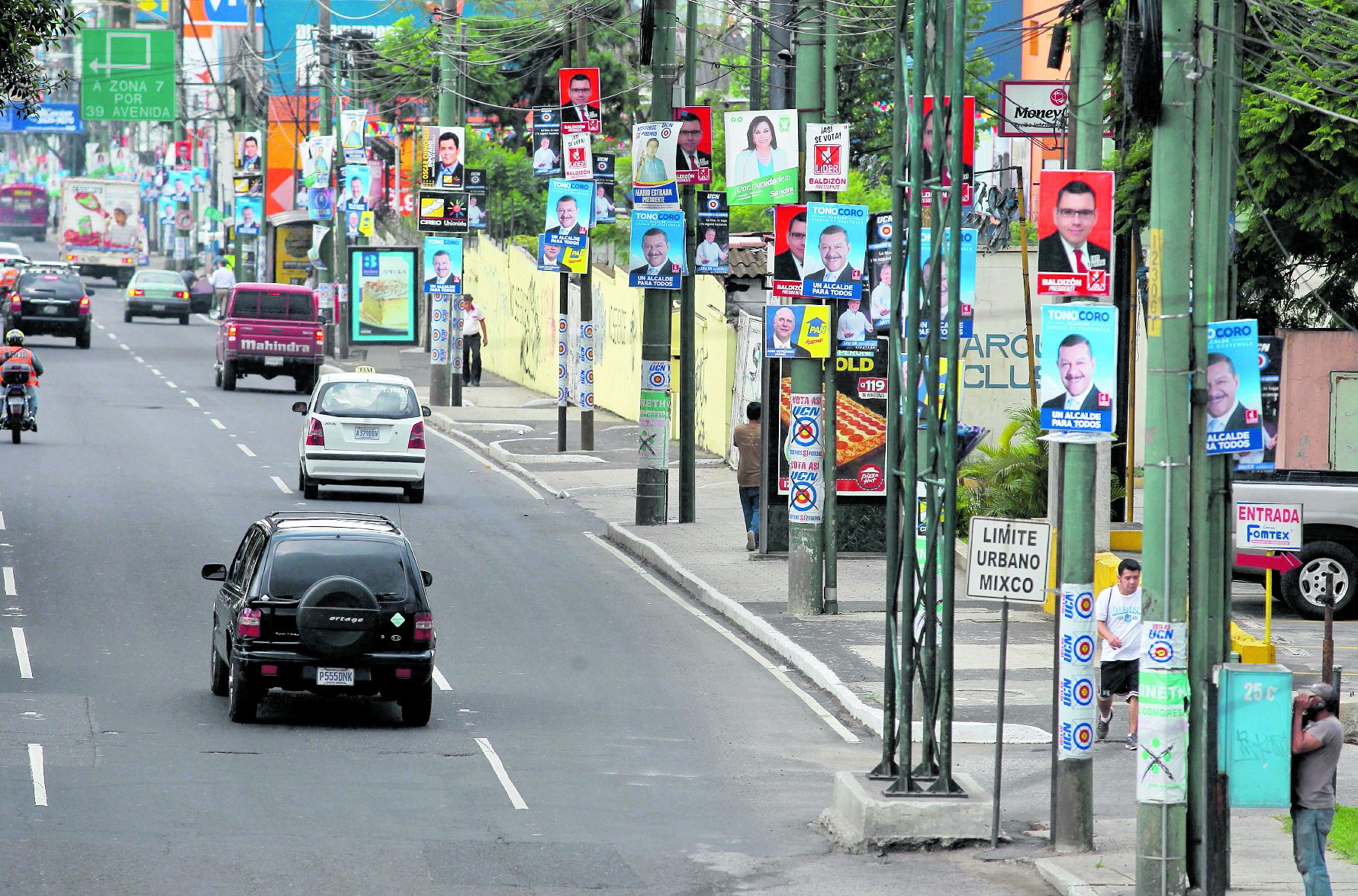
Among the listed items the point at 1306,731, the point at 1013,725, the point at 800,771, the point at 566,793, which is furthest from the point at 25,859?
the point at 1013,725

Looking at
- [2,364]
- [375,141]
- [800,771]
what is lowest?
[800,771]

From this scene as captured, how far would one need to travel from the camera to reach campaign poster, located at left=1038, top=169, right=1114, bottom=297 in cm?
1226

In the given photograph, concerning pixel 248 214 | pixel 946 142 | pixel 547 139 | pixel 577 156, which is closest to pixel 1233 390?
pixel 946 142

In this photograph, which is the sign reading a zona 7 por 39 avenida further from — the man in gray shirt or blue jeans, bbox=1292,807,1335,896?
blue jeans, bbox=1292,807,1335,896

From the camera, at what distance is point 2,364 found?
101 feet

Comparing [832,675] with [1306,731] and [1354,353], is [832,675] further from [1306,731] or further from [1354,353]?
[1354,353]

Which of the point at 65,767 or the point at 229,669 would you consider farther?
the point at 229,669

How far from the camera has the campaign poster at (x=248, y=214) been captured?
71875mm

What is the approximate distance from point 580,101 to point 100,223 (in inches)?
2537

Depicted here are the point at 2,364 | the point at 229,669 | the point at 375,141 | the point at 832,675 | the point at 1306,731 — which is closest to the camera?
the point at 1306,731

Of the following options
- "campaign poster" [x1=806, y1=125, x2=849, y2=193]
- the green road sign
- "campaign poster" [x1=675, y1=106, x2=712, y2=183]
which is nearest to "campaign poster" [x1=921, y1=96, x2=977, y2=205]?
"campaign poster" [x1=806, y1=125, x2=849, y2=193]

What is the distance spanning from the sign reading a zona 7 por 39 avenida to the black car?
43.3m

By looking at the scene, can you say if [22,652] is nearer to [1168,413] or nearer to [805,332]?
[805,332]

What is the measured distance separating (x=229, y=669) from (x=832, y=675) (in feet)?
16.9
